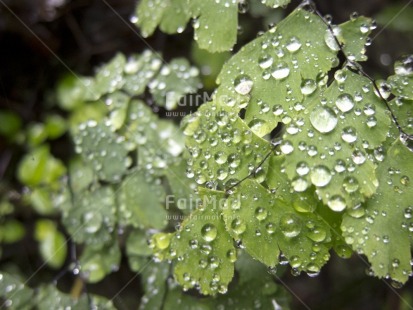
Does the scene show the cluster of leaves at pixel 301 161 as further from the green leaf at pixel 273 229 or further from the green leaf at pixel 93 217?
the green leaf at pixel 93 217

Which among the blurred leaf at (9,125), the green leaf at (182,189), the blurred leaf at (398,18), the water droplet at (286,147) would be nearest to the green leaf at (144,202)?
the green leaf at (182,189)

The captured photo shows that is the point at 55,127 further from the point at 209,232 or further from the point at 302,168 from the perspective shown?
the point at 302,168

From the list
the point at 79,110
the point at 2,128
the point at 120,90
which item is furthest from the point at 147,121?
the point at 2,128

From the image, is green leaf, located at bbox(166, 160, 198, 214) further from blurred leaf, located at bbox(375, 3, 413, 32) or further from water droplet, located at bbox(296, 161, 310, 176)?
blurred leaf, located at bbox(375, 3, 413, 32)

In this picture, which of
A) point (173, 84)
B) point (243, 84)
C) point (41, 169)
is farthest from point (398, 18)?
point (41, 169)

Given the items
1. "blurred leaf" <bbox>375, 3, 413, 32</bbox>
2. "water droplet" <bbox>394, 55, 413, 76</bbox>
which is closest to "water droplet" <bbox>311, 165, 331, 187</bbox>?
"water droplet" <bbox>394, 55, 413, 76</bbox>
